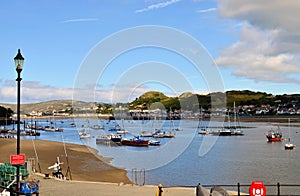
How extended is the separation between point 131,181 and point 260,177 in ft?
41.5

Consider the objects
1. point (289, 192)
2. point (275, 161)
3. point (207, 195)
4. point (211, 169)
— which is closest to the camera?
point (207, 195)

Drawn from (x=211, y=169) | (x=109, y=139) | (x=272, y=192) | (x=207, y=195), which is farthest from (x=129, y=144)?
(x=207, y=195)

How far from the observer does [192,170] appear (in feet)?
147

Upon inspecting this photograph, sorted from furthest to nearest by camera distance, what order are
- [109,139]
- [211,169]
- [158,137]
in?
[158,137]
[109,139]
[211,169]

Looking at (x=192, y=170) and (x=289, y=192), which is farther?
(x=192, y=170)

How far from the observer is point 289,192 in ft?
94.8

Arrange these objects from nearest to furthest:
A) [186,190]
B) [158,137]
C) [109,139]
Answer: [186,190] → [109,139] → [158,137]

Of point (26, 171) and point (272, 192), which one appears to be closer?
point (26, 171)

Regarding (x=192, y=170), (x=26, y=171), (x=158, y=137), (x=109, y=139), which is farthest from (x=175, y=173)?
(x=158, y=137)

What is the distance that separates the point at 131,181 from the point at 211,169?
43.8 feet

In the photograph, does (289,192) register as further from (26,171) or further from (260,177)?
(26,171)

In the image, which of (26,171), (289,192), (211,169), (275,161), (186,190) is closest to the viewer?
(186,190)

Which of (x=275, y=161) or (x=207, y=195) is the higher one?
(x=207, y=195)

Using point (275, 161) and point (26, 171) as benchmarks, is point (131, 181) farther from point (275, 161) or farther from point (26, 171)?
point (275, 161)
